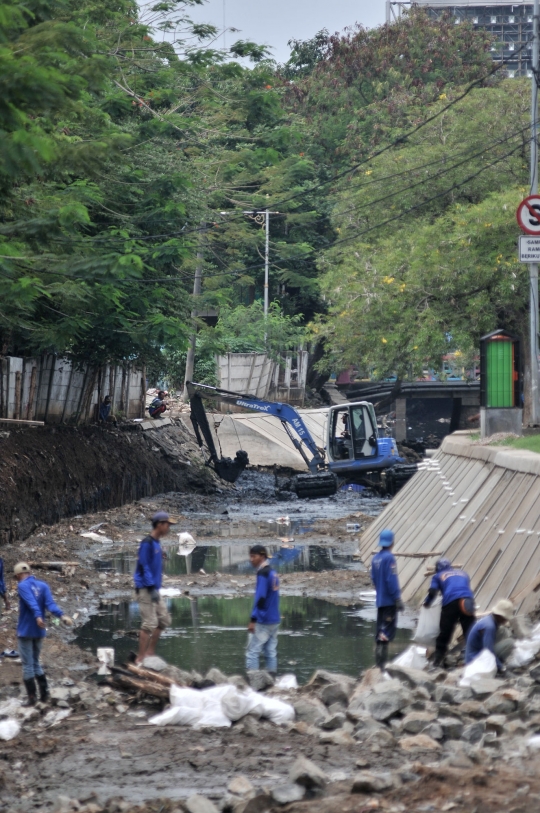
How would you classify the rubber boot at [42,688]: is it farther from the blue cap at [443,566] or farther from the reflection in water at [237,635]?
the blue cap at [443,566]

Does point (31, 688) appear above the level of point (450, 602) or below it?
below

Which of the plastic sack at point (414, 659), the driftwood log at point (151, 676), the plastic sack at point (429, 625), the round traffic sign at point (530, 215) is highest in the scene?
the round traffic sign at point (530, 215)

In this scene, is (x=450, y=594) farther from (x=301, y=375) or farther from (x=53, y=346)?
(x=301, y=375)

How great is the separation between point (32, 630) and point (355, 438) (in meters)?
25.0

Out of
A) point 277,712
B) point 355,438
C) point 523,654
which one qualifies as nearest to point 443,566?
point 523,654

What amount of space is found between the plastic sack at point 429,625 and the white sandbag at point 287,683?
1788 mm

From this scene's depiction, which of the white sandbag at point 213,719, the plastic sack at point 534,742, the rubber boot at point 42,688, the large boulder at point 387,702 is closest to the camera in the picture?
the plastic sack at point 534,742

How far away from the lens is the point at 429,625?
40.5 feet

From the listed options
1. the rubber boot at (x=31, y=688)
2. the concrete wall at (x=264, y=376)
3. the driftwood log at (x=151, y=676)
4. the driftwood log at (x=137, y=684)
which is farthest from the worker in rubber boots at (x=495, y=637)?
the concrete wall at (x=264, y=376)

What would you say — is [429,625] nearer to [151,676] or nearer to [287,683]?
[287,683]

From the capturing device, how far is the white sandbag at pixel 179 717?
9.88 metres

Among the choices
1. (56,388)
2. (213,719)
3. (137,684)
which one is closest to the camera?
(213,719)

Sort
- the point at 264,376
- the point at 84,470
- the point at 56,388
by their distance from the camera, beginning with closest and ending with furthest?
the point at 84,470 < the point at 56,388 < the point at 264,376

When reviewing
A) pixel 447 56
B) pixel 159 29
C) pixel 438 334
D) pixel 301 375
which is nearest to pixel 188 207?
pixel 159 29
